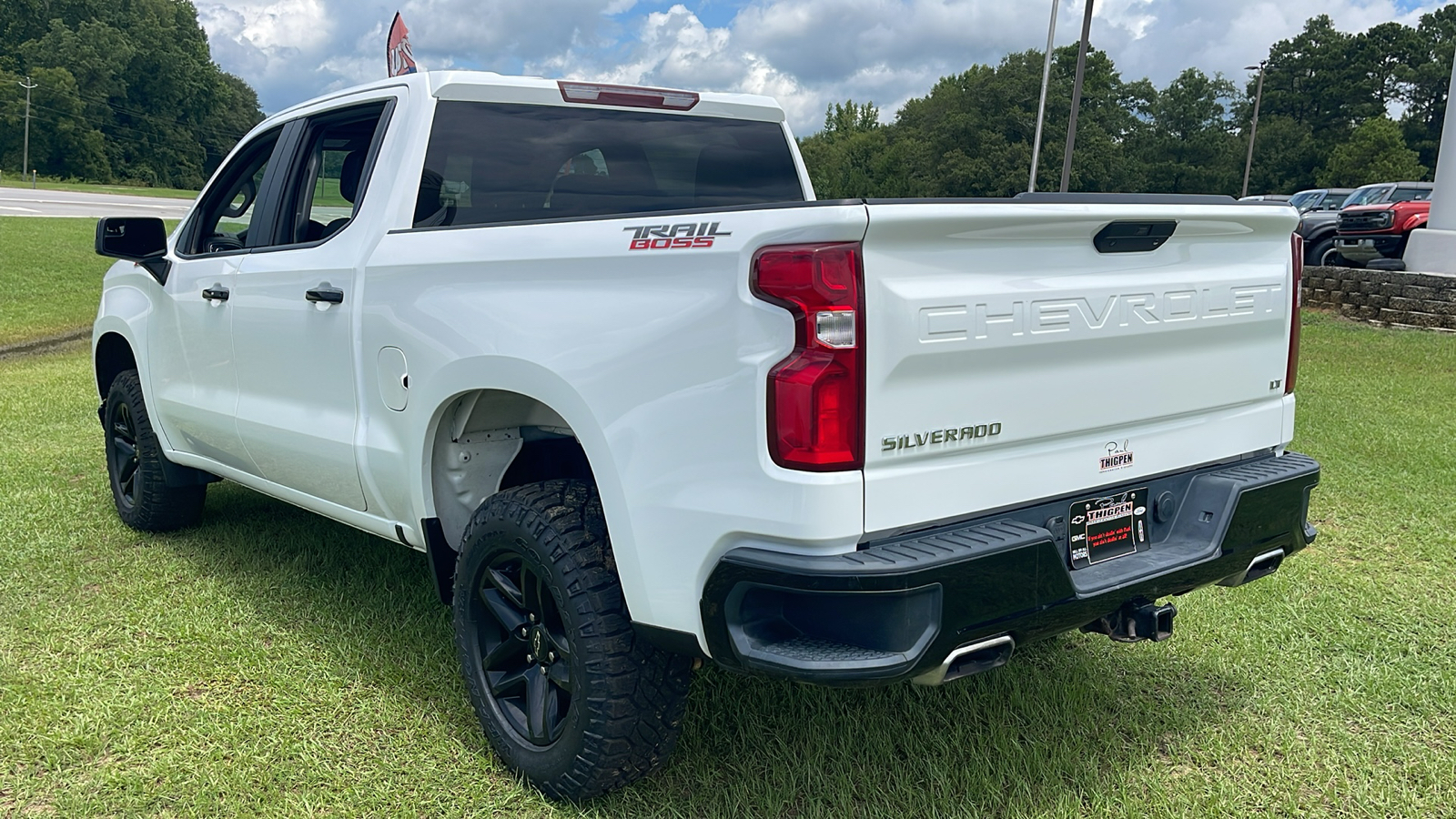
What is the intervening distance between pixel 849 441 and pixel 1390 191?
2357 cm

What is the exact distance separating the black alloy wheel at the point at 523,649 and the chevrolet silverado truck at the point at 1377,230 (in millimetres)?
17856

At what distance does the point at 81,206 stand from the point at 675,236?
152 ft

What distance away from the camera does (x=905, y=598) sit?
2.18 meters

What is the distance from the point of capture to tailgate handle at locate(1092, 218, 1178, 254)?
2600 mm

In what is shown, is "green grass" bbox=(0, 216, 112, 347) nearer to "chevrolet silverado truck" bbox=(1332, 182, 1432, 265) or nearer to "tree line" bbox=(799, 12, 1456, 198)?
"chevrolet silverado truck" bbox=(1332, 182, 1432, 265)

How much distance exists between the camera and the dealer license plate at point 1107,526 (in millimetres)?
2641

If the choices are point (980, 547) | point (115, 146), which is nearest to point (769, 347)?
point (980, 547)

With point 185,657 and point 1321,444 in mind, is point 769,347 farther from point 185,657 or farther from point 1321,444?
point 1321,444

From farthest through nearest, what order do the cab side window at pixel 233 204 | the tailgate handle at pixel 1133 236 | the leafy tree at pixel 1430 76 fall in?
the leafy tree at pixel 1430 76 < the cab side window at pixel 233 204 < the tailgate handle at pixel 1133 236

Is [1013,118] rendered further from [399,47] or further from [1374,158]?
[399,47]

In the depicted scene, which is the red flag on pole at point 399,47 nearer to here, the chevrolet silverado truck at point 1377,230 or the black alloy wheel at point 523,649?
the black alloy wheel at point 523,649

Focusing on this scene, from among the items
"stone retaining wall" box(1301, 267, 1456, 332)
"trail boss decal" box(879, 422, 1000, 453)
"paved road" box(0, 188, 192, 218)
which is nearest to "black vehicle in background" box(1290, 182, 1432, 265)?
"stone retaining wall" box(1301, 267, 1456, 332)

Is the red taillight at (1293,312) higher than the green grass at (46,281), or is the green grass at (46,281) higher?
the red taillight at (1293,312)

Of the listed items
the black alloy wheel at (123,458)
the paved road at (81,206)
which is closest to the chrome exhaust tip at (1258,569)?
the black alloy wheel at (123,458)
